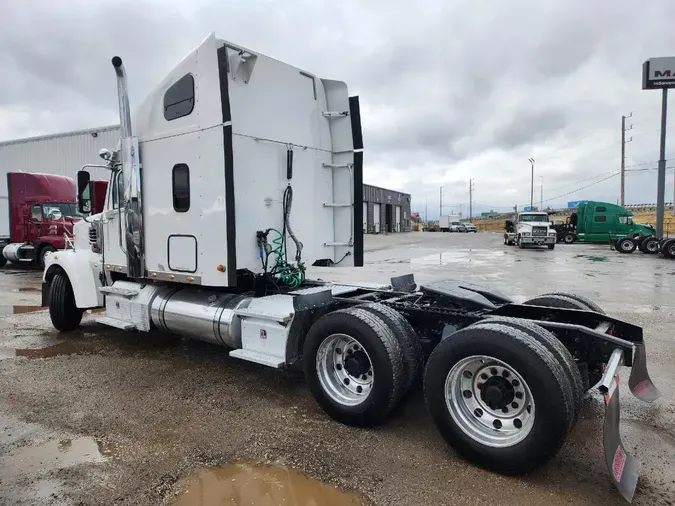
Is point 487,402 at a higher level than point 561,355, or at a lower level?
lower

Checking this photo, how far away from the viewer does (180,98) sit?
213 inches

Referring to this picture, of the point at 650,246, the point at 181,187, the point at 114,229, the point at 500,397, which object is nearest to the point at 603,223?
the point at 650,246

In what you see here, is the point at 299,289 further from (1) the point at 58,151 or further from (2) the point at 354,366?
(1) the point at 58,151

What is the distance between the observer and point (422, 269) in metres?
17.5

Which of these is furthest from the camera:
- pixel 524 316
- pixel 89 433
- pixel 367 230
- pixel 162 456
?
pixel 367 230

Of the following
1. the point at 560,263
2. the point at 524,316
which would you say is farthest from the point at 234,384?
the point at 560,263

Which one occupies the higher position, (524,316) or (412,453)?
(524,316)

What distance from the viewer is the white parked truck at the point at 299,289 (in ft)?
11.1

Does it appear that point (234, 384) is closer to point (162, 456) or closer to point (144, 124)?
point (162, 456)

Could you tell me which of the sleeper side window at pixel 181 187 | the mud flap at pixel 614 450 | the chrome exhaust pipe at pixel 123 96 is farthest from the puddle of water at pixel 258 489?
the chrome exhaust pipe at pixel 123 96

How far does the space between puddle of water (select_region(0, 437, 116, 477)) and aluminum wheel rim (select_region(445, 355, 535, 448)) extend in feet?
8.93

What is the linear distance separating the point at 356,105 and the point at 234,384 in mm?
3819

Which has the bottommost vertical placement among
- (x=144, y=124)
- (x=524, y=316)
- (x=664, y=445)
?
(x=664, y=445)

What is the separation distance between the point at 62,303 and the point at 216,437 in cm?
486
